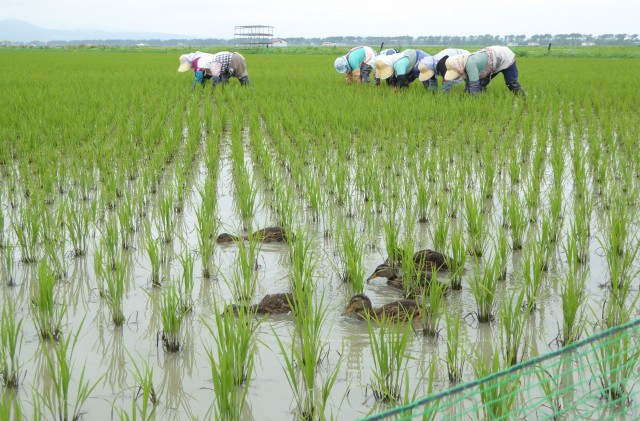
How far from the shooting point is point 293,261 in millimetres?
2783

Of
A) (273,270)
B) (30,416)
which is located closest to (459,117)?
(273,270)

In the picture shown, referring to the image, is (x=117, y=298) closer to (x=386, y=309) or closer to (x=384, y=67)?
(x=386, y=309)

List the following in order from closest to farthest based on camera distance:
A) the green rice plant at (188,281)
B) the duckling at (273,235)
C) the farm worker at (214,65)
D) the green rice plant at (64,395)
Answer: the green rice plant at (64,395)
the green rice plant at (188,281)
the duckling at (273,235)
the farm worker at (214,65)

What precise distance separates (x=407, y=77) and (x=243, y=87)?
2.22 metres

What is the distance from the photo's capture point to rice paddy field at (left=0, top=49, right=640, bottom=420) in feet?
6.25

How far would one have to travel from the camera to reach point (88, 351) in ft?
7.12

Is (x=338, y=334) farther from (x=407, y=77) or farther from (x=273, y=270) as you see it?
(x=407, y=77)

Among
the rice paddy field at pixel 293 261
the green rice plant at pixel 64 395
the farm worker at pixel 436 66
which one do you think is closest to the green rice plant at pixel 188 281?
the rice paddy field at pixel 293 261

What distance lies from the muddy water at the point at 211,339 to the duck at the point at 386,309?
0.05 metres

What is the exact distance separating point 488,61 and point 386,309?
634cm

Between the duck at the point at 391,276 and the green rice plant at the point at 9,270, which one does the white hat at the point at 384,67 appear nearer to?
the duck at the point at 391,276

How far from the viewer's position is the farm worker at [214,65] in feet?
31.1

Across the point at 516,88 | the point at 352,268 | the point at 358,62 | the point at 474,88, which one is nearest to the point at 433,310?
the point at 352,268

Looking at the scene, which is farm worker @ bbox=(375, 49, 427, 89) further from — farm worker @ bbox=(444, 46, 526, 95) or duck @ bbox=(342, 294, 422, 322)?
duck @ bbox=(342, 294, 422, 322)
